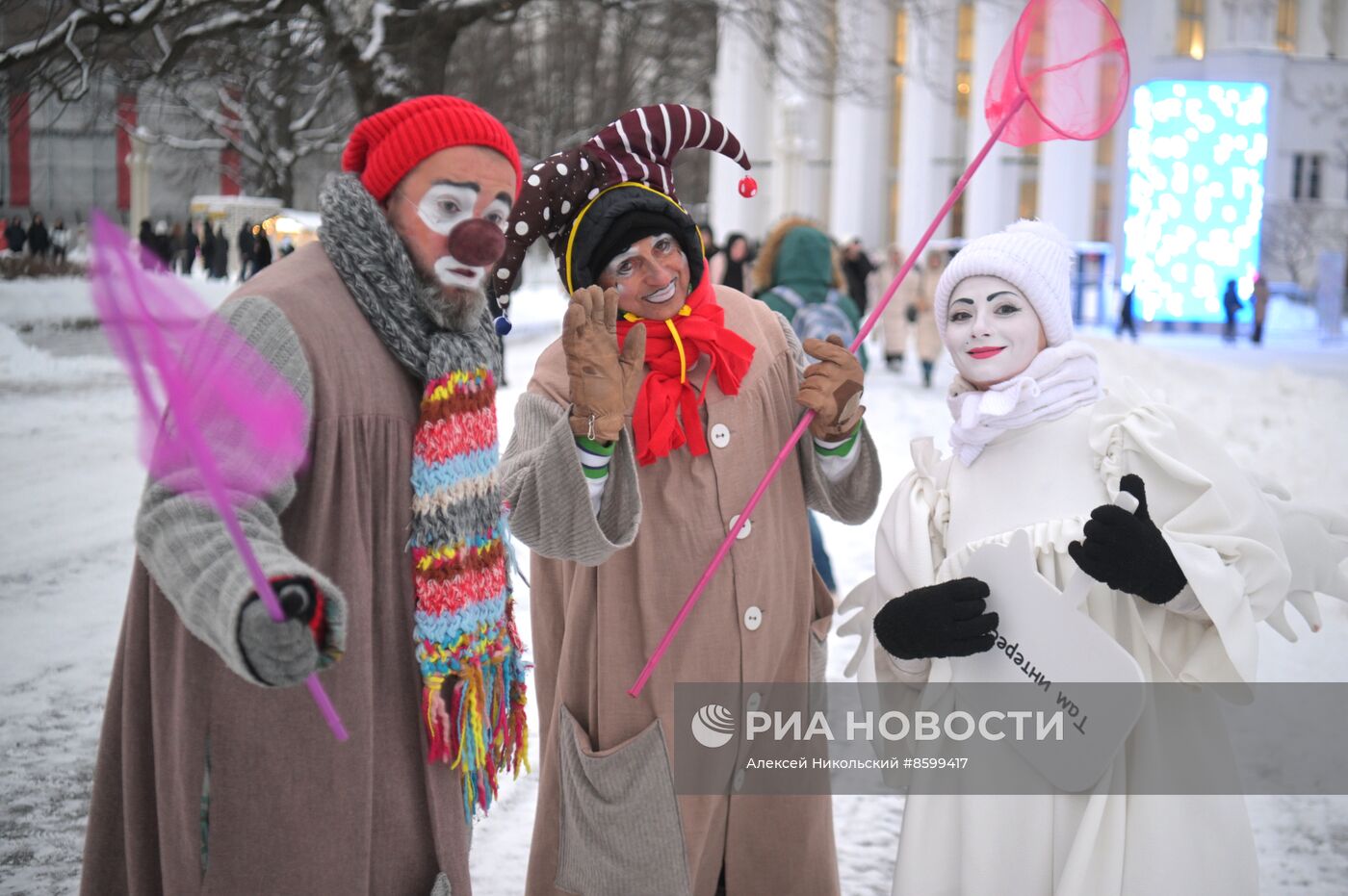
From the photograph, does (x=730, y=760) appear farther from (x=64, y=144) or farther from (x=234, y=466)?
(x=64, y=144)

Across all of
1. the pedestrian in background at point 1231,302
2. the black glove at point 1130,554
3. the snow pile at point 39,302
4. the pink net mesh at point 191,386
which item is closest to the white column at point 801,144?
the pedestrian in background at point 1231,302

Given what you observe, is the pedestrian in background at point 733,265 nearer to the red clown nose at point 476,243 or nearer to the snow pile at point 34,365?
the snow pile at point 34,365

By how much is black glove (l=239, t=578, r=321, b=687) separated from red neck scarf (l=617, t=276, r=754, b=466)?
1.16 meters

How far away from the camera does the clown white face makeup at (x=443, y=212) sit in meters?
2.43

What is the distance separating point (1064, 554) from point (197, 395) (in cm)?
182

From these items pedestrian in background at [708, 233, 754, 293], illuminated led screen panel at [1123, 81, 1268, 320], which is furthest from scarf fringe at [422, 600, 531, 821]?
illuminated led screen panel at [1123, 81, 1268, 320]

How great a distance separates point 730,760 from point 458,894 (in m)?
0.81

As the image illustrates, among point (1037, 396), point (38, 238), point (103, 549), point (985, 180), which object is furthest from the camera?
point (985, 180)

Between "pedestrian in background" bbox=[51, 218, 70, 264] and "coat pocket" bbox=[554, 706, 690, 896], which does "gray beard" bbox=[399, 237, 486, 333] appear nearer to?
"coat pocket" bbox=[554, 706, 690, 896]

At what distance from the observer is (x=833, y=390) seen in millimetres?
2994

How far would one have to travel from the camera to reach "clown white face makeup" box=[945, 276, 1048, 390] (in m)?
2.88

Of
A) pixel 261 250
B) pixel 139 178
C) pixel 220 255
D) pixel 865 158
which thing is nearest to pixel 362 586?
pixel 261 250

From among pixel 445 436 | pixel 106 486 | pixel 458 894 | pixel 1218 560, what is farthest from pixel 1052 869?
pixel 106 486

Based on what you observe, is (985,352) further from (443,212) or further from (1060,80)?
(443,212)
